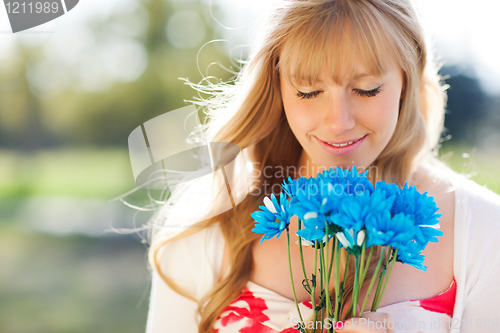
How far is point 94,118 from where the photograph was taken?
1074 centimetres

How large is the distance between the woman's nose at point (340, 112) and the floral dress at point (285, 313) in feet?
1.64

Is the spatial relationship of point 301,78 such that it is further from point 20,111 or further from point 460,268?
point 20,111

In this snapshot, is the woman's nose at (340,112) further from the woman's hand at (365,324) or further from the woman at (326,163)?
the woman's hand at (365,324)

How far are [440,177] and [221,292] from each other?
0.80m

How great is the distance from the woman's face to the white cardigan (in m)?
0.35

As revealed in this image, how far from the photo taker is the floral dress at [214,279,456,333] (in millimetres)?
1053

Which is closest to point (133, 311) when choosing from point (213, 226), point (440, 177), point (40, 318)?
point (40, 318)

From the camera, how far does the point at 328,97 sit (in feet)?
3.31

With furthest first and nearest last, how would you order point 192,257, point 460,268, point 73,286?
point 73,286, point 192,257, point 460,268

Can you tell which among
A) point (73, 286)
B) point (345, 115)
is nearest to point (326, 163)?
point (345, 115)

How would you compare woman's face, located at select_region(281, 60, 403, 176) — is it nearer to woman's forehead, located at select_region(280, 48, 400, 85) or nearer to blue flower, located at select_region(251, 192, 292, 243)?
woman's forehead, located at select_region(280, 48, 400, 85)
